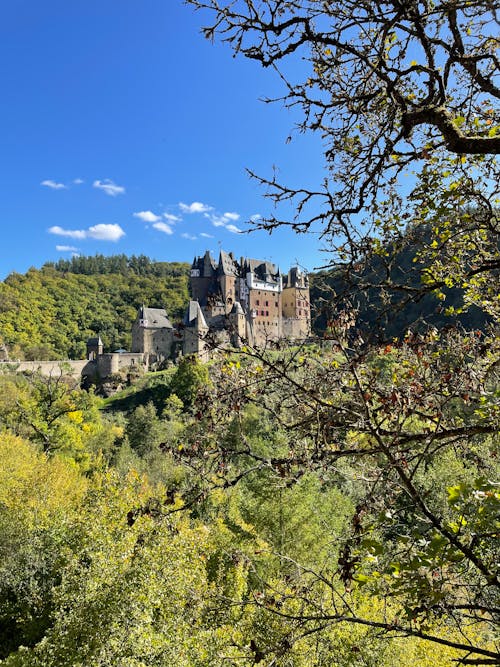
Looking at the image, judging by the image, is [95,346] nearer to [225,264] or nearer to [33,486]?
[225,264]

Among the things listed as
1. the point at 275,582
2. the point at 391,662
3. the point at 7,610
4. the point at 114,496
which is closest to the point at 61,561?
→ the point at 114,496

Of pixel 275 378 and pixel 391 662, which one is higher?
pixel 275 378

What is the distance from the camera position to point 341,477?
11.7ft

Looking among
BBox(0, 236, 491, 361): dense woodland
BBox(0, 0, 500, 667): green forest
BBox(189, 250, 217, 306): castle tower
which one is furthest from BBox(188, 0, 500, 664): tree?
BBox(189, 250, 217, 306): castle tower

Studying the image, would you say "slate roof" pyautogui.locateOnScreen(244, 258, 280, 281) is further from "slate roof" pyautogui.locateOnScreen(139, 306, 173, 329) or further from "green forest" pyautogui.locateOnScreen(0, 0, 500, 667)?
"green forest" pyautogui.locateOnScreen(0, 0, 500, 667)

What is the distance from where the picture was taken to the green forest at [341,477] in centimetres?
278

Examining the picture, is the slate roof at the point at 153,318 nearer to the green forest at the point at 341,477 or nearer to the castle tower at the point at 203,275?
the castle tower at the point at 203,275

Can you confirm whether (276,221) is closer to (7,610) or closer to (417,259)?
(417,259)

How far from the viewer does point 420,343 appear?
357 centimetres

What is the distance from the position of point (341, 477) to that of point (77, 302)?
324 ft

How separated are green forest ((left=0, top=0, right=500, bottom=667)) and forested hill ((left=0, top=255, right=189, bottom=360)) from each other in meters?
60.3

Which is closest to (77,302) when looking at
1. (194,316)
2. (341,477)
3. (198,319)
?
(194,316)

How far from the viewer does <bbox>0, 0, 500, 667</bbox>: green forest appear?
2.78 meters

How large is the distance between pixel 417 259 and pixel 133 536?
10.4 m
